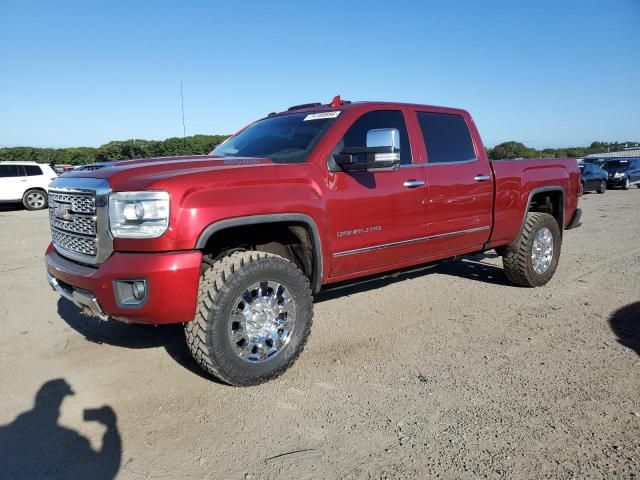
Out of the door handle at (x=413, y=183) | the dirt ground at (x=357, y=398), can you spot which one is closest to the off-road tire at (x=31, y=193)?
the dirt ground at (x=357, y=398)

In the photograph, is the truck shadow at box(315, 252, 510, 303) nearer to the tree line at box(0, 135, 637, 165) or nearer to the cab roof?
the cab roof

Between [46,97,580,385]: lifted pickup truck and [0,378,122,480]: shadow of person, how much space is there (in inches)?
26.1

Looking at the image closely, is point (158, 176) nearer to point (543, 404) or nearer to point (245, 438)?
point (245, 438)

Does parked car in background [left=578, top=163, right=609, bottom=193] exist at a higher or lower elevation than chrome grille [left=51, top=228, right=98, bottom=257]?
lower

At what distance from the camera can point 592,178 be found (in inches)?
844

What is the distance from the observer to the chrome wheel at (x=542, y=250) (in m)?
5.79

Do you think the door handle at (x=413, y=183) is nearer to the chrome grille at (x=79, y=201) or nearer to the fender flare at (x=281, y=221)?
the fender flare at (x=281, y=221)

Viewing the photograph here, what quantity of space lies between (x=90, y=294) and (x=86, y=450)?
3.14 feet

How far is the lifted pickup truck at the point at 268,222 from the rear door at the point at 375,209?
0.04 feet

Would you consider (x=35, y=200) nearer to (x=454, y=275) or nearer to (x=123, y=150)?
(x=123, y=150)

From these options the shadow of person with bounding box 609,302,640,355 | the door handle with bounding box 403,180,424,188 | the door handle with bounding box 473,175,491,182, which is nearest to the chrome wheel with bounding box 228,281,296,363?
the door handle with bounding box 403,180,424,188

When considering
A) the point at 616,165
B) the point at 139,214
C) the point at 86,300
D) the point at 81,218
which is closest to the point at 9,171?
the point at 81,218

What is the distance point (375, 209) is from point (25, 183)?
15984mm

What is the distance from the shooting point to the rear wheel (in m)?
16.4
